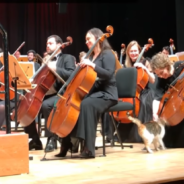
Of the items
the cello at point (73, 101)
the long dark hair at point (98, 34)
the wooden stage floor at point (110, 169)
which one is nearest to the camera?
the wooden stage floor at point (110, 169)

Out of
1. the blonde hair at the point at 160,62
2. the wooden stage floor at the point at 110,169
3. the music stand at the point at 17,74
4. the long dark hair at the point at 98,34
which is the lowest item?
the wooden stage floor at the point at 110,169

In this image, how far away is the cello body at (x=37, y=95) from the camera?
3.19 metres

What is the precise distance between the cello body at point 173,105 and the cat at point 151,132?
0.07 metres

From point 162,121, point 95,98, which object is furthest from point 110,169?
point 162,121

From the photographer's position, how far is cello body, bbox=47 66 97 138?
A: 2.64m

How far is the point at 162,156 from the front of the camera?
2.80m

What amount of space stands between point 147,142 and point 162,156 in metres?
0.23

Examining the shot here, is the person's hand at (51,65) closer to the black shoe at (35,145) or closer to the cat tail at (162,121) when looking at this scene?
the black shoe at (35,145)

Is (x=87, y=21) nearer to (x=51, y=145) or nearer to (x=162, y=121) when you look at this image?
(x=51, y=145)

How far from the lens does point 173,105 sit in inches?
120

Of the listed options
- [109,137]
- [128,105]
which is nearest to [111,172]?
[128,105]

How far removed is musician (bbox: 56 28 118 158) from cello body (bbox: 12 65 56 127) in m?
0.41

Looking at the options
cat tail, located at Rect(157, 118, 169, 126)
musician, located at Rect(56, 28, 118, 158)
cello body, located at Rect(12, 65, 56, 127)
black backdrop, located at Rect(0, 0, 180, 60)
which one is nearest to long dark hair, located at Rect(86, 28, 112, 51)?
musician, located at Rect(56, 28, 118, 158)

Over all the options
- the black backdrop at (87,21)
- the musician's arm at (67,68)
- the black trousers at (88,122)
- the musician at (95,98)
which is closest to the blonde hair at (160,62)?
the musician at (95,98)
